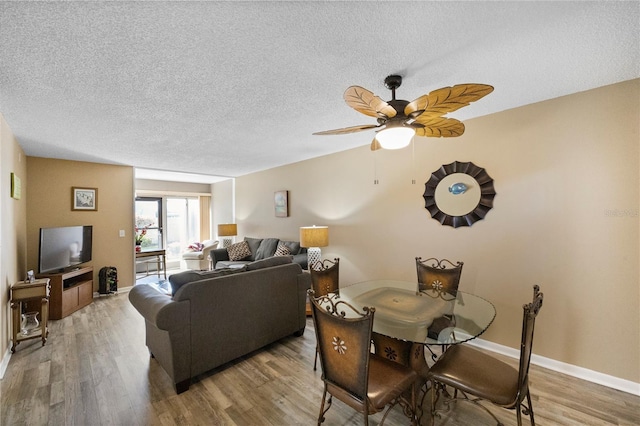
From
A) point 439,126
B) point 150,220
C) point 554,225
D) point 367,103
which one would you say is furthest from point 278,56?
point 150,220

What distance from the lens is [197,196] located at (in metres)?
8.16

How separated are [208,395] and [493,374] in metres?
2.11

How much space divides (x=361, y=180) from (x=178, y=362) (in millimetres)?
3125

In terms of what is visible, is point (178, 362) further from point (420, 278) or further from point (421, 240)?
point (421, 240)

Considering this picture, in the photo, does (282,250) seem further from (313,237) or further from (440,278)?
(440,278)

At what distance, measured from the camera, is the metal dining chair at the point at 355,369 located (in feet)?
4.51

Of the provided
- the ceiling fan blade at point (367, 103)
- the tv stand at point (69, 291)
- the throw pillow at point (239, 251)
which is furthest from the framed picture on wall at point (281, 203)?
the ceiling fan blade at point (367, 103)

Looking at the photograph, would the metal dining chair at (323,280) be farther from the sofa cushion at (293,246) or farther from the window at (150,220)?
the window at (150,220)

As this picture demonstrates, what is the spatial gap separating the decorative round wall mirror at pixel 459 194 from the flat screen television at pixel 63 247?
5260mm

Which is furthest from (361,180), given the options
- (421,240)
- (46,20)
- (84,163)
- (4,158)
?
(84,163)

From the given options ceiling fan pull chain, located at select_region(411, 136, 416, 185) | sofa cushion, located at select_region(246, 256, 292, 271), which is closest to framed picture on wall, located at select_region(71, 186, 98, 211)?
sofa cushion, located at select_region(246, 256, 292, 271)

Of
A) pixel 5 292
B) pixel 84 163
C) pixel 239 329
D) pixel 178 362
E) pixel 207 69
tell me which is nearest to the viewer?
pixel 207 69

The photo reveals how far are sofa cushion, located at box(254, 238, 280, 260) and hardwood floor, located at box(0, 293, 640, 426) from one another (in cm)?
249

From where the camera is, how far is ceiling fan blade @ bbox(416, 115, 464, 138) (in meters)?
1.92
